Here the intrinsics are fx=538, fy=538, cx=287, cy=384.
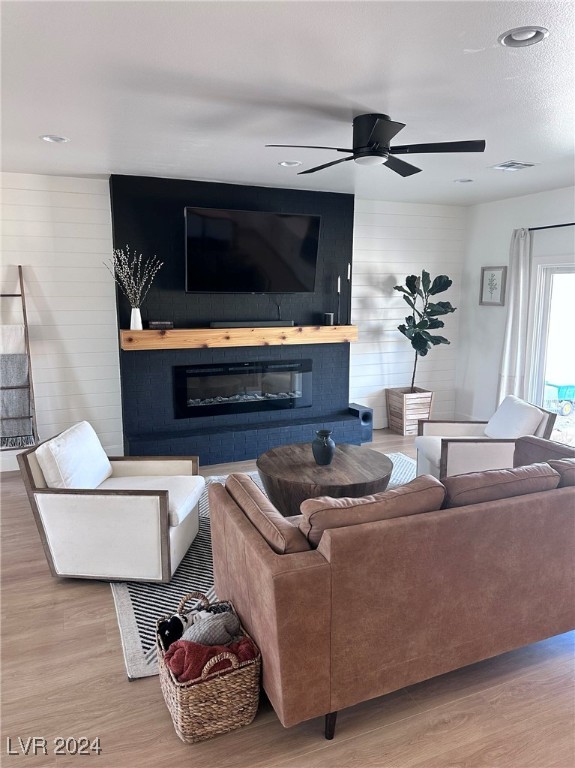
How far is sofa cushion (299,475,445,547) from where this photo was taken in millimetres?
1999

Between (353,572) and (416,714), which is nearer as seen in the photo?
(353,572)

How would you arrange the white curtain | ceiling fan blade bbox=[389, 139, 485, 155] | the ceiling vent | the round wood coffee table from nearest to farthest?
1. ceiling fan blade bbox=[389, 139, 485, 155]
2. the round wood coffee table
3. the ceiling vent
4. the white curtain

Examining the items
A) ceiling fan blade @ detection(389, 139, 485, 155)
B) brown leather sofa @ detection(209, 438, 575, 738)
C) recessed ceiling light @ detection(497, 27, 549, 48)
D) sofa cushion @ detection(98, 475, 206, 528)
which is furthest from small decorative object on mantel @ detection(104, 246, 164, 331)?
recessed ceiling light @ detection(497, 27, 549, 48)

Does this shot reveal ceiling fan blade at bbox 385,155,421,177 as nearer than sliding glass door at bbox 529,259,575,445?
Yes

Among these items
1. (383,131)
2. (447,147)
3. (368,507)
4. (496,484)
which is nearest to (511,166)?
(447,147)

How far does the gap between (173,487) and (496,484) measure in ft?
6.47

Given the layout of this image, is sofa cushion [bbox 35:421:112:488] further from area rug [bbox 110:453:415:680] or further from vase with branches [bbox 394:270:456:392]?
vase with branches [bbox 394:270:456:392]

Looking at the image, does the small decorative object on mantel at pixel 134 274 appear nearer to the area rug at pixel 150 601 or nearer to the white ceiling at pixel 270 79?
the white ceiling at pixel 270 79

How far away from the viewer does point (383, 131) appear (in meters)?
2.87

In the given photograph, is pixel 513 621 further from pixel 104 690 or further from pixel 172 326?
pixel 172 326

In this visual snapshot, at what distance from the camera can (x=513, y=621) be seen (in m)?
2.32

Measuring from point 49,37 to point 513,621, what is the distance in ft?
9.96

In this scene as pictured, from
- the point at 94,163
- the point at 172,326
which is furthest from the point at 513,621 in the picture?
the point at 94,163

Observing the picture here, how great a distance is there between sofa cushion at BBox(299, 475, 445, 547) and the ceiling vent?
315cm
